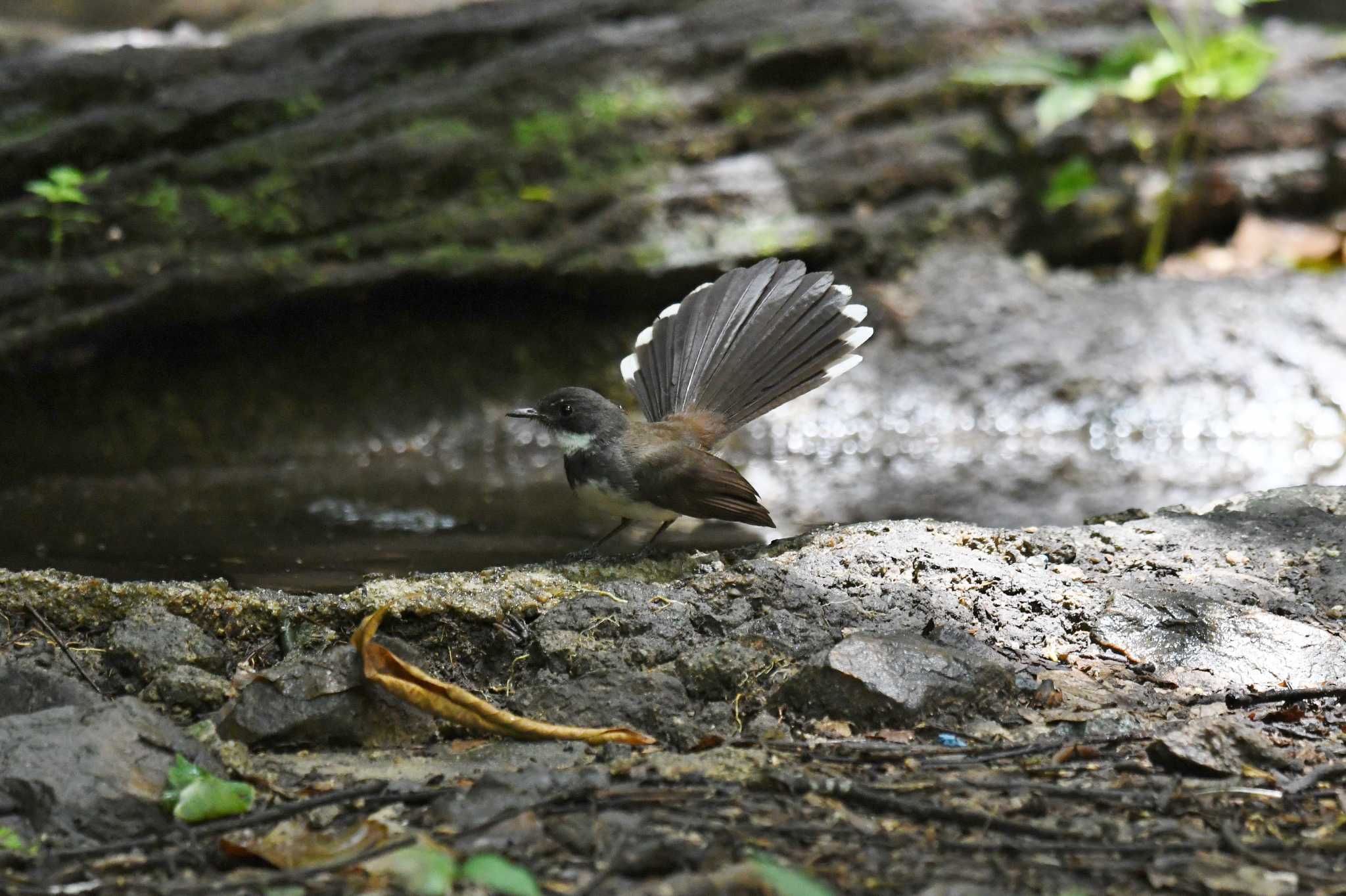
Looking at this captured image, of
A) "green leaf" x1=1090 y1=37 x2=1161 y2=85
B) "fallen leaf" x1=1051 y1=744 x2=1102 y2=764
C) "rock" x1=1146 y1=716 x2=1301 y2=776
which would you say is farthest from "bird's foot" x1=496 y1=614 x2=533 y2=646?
"green leaf" x1=1090 y1=37 x2=1161 y2=85

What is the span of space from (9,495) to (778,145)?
16.2 feet

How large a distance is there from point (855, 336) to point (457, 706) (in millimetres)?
2206

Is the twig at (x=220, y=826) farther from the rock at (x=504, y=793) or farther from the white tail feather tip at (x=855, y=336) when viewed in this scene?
the white tail feather tip at (x=855, y=336)

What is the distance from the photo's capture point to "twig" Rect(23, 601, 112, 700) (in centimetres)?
322

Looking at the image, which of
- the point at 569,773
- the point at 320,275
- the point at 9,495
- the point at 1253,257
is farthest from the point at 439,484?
the point at 1253,257

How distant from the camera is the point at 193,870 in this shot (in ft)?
7.96

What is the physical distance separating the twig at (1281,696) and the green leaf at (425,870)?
6.52ft

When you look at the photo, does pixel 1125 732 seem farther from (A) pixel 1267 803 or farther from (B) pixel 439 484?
(B) pixel 439 484

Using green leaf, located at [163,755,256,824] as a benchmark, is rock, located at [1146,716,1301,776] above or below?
below

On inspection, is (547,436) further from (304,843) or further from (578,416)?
(304,843)

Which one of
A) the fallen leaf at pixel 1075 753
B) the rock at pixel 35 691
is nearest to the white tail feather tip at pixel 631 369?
the rock at pixel 35 691

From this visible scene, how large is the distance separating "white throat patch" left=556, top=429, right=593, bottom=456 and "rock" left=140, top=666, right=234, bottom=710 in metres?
1.59

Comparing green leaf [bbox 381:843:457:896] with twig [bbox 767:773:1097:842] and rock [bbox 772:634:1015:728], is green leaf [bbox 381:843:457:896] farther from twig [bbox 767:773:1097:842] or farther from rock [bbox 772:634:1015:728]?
rock [bbox 772:634:1015:728]

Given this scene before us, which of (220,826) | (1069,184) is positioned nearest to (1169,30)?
(1069,184)
